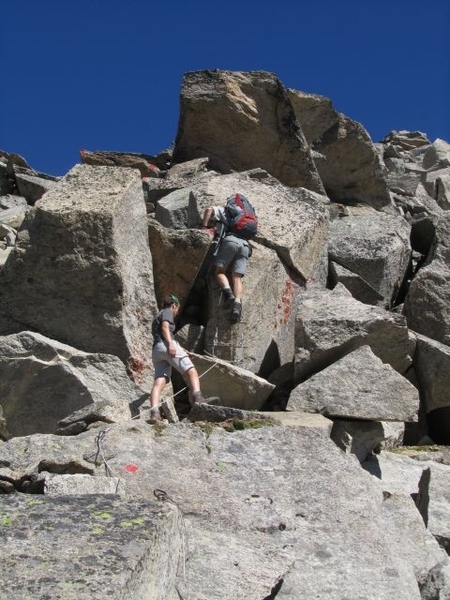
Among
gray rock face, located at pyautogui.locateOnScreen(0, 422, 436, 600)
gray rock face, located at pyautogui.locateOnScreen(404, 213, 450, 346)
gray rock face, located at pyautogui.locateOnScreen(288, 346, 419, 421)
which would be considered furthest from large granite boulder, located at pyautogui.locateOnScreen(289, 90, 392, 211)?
gray rock face, located at pyautogui.locateOnScreen(0, 422, 436, 600)

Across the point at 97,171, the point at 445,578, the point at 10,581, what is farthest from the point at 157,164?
the point at 10,581

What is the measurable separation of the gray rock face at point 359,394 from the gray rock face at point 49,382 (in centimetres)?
209

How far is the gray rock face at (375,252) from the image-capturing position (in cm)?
1786

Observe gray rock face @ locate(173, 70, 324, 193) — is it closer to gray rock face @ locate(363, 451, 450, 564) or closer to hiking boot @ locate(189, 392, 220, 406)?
gray rock face @ locate(363, 451, 450, 564)

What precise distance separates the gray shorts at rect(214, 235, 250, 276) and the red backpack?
0.27 meters

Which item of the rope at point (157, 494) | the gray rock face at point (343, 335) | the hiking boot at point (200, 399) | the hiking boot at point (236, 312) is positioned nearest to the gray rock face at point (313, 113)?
the gray rock face at point (343, 335)

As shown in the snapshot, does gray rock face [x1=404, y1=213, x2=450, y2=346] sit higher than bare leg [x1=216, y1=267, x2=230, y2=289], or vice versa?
gray rock face [x1=404, y1=213, x2=450, y2=346]

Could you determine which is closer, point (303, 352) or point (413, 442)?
point (303, 352)

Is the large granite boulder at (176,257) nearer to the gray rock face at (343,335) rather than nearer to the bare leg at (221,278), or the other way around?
the bare leg at (221,278)

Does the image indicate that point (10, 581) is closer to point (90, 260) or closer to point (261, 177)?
point (90, 260)

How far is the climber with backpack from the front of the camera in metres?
14.1

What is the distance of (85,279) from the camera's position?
1312 centimetres

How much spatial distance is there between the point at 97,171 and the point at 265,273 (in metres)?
2.83

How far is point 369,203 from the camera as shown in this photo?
79.5 feet
